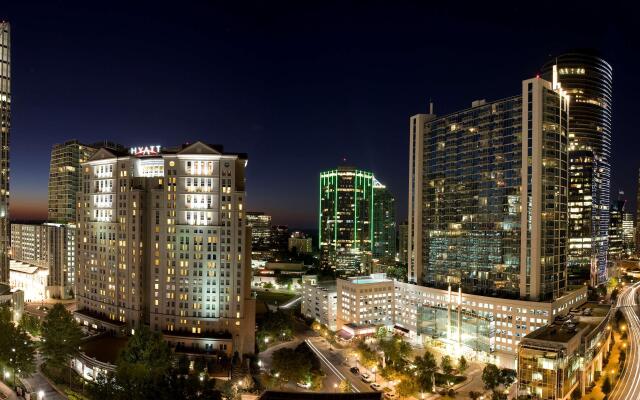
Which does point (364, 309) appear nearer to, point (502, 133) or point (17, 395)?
point (502, 133)

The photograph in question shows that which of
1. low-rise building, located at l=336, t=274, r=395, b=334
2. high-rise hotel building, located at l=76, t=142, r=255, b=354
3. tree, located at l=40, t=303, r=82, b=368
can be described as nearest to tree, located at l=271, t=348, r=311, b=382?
high-rise hotel building, located at l=76, t=142, r=255, b=354

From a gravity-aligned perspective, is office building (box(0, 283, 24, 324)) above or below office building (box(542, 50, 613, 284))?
below

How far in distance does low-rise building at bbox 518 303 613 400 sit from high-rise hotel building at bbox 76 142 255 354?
4441cm

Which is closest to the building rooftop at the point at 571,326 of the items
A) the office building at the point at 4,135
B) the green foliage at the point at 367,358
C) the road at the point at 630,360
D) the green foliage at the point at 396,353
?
the road at the point at 630,360

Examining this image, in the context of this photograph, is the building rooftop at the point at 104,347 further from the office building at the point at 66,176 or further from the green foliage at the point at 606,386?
the office building at the point at 66,176

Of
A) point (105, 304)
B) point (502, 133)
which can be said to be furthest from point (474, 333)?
point (105, 304)

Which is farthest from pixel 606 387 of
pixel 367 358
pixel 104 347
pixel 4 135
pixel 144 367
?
pixel 4 135

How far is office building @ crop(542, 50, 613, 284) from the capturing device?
136 meters

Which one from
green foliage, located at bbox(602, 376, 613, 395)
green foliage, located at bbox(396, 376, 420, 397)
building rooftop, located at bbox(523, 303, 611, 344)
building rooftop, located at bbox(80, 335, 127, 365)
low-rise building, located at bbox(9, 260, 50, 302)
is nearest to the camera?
green foliage, located at bbox(396, 376, 420, 397)

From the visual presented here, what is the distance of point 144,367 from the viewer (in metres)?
57.2

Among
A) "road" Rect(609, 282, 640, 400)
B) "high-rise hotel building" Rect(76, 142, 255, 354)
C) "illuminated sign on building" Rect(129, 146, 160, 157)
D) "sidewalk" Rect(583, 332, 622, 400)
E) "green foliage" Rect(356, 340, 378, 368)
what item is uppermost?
"illuminated sign on building" Rect(129, 146, 160, 157)

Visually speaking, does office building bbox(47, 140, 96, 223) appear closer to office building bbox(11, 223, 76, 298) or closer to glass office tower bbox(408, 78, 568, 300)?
office building bbox(11, 223, 76, 298)

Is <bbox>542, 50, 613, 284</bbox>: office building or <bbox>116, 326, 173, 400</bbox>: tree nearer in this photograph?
<bbox>116, 326, 173, 400</bbox>: tree

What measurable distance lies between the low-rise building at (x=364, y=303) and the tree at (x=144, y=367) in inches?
1718
